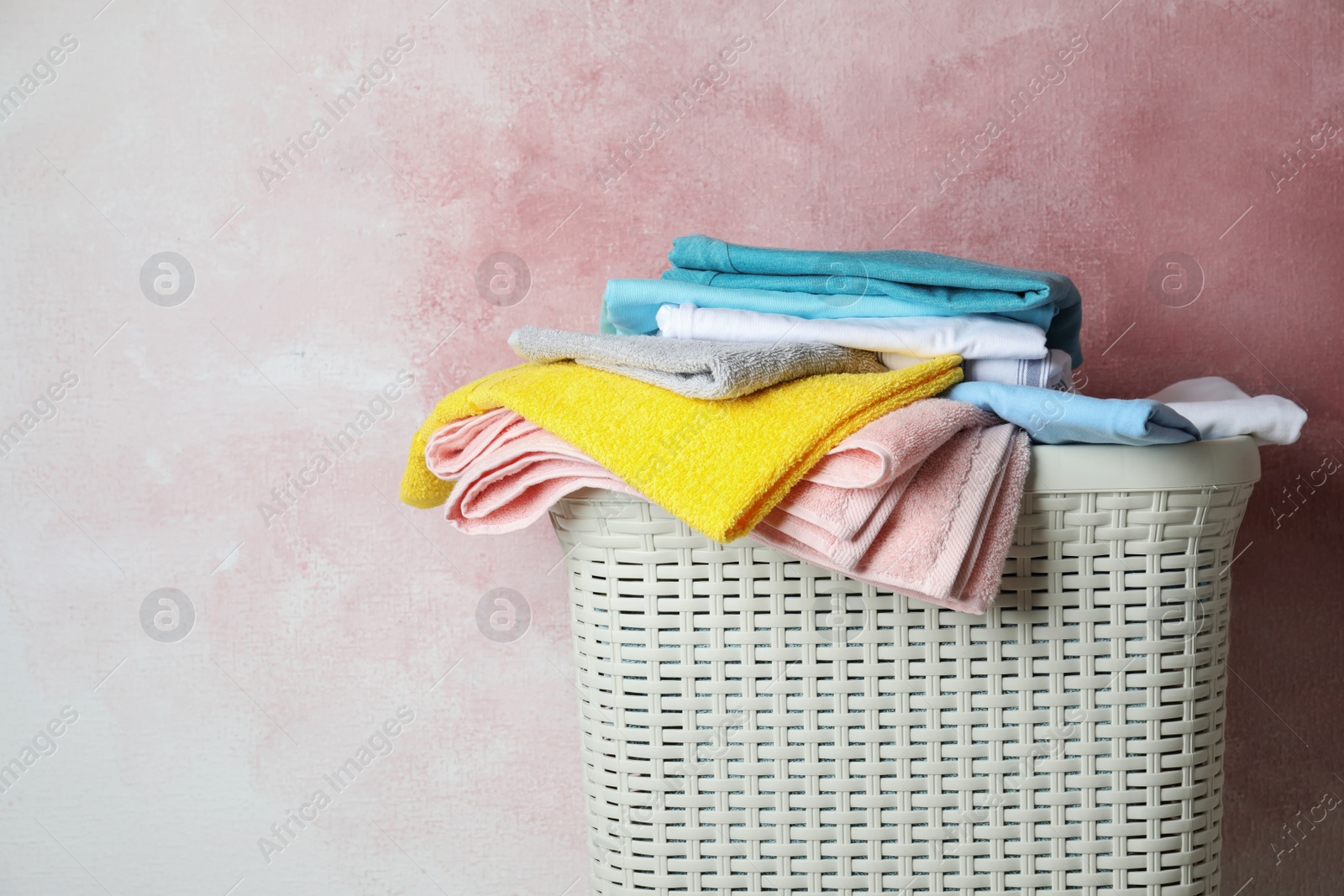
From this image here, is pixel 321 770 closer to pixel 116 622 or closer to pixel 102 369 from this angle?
pixel 116 622

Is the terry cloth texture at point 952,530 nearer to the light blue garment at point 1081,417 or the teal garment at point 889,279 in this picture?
the light blue garment at point 1081,417

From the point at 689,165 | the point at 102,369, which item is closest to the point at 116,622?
the point at 102,369

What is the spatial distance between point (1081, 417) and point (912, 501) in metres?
0.11

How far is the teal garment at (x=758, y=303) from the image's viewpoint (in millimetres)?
689

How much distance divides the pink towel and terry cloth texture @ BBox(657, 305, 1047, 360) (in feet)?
0.23

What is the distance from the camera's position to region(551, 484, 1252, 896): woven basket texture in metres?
0.61

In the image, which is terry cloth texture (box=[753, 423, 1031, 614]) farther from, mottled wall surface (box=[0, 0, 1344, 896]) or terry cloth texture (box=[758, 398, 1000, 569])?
mottled wall surface (box=[0, 0, 1344, 896])

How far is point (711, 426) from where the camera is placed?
0.57 m

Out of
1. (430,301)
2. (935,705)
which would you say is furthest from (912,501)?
(430,301)

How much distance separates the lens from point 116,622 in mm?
1018

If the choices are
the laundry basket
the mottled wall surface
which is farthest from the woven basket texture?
Answer: the mottled wall surface

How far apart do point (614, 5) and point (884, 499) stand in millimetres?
653

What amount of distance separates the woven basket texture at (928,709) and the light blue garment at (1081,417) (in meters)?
0.04

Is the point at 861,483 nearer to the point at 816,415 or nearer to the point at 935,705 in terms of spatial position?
the point at 816,415
